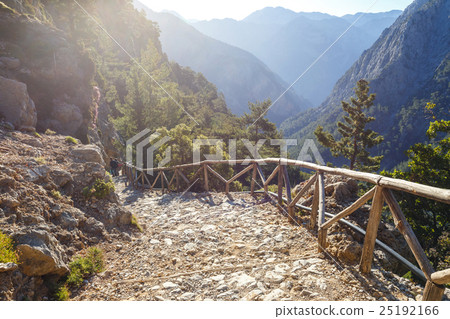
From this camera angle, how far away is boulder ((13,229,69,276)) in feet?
11.4

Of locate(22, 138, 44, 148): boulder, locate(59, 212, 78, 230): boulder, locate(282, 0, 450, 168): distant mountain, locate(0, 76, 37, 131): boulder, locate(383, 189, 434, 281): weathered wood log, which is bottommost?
locate(59, 212, 78, 230): boulder

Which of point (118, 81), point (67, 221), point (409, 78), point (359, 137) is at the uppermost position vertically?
point (409, 78)

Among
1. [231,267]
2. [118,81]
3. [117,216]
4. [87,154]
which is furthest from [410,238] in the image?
[118,81]

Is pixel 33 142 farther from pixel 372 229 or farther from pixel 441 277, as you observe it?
pixel 441 277

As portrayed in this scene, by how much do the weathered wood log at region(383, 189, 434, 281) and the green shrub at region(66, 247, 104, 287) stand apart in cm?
502

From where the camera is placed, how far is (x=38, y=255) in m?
3.59

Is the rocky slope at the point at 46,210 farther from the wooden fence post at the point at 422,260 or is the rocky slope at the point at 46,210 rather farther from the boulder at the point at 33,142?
the wooden fence post at the point at 422,260

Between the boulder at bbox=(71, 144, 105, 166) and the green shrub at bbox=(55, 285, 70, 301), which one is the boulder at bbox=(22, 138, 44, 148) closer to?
the boulder at bbox=(71, 144, 105, 166)

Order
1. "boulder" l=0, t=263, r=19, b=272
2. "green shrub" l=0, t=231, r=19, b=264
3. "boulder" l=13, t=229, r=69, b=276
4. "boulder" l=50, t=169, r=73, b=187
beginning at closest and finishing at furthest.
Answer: "boulder" l=0, t=263, r=19, b=272, "green shrub" l=0, t=231, r=19, b=264, "boulder" l=13, t=229, r=69, b=276, "boulder" l=50, t=169, r=73, b=187

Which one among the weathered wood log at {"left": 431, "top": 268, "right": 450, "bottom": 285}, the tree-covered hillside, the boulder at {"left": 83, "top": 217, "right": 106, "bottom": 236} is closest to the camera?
the weathered wood log at {"left": 431, "top": 268, "right": 450, "bottom": 285}

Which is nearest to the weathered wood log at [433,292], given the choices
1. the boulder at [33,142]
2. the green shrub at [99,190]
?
the green shrub at [99,190]

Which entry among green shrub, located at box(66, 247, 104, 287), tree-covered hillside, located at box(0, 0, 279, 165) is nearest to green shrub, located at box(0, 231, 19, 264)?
green shrub, located at box(66, 247, 104, 287)

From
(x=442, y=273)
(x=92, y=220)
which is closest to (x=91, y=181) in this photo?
(x=92, y=220)

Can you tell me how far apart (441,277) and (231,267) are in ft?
10.0
